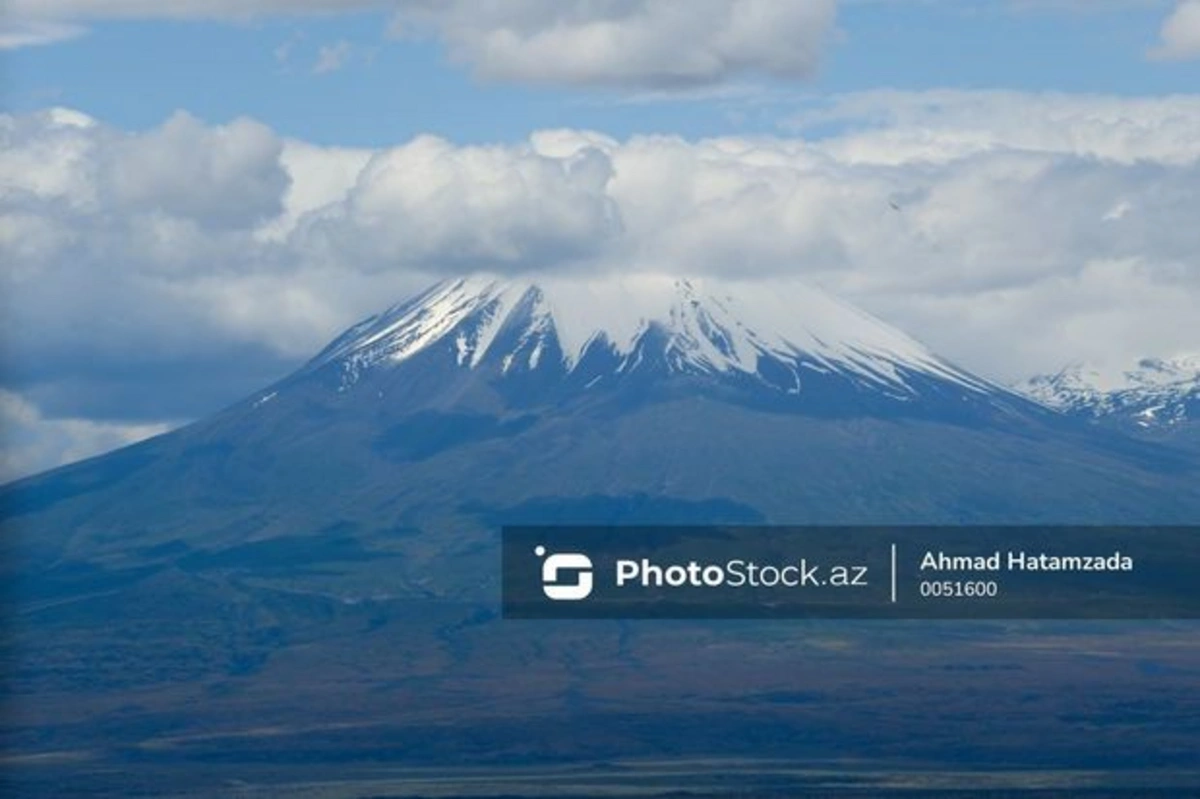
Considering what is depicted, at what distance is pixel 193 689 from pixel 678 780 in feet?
181

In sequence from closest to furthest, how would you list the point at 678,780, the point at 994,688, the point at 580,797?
the point at 580,797 → the point at 678,780 → the point at 994,688

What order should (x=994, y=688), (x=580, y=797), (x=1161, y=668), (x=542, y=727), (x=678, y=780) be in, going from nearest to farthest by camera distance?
(x=580, y=797) → (x=678, y=780) → (x=542, y=727) → (x=994, y=688) → (x=1161, y=668)

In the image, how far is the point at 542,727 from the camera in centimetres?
16688

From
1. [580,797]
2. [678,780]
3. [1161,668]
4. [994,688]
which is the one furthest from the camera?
[1161,668]

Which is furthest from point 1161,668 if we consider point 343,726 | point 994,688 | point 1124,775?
point 343,726

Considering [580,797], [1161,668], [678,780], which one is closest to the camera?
[580,797]

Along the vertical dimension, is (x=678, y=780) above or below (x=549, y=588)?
below

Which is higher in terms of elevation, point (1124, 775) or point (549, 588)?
point (549, 588)

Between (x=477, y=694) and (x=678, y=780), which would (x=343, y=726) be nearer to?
(x=477, y=694)

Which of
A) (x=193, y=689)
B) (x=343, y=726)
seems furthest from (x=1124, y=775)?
(x=193, y=689)

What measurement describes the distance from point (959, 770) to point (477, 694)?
4138cm

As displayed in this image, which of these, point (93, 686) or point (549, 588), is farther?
point (93, 686)

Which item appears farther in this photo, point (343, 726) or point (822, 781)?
point (343, 726)

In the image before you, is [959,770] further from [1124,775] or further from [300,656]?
[300,656]
